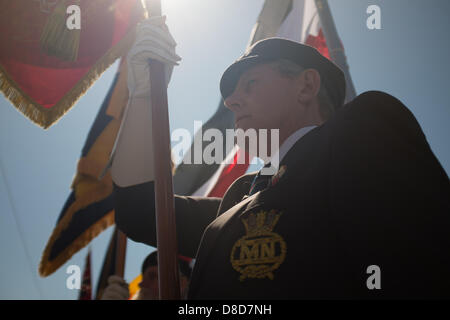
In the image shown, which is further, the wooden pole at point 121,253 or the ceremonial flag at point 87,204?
the wooden pole at point 121,253

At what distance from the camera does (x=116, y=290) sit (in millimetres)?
4719

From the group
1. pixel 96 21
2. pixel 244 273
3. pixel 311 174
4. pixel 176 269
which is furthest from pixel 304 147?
pixel 96 21

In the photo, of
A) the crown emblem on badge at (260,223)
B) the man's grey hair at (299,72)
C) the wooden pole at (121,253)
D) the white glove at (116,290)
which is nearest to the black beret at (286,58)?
the man's grey hair at (299,72)

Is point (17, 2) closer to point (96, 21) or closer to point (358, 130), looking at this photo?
point (96, 21)

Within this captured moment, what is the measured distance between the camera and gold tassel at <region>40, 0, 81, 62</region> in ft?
8.79

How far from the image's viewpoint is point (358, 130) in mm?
1271

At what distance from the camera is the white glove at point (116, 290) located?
15.1ft

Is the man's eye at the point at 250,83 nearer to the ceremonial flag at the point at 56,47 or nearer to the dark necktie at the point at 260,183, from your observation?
the dark necktie at the point at 260,183

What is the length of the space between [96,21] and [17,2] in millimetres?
536

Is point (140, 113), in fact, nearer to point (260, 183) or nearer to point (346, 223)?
point (260, 183)

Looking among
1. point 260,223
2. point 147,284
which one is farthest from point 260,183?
point 147,284

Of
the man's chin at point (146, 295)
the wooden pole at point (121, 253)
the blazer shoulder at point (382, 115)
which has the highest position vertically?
the blazer shoulder at point (382, 115)

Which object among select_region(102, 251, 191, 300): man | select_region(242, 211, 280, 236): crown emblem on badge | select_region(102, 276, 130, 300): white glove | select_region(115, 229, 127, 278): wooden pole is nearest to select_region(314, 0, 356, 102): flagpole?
select_region(242, 211, 280, 236): crown emblem on badge

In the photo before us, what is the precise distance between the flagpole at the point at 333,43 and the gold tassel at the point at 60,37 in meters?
2.21
